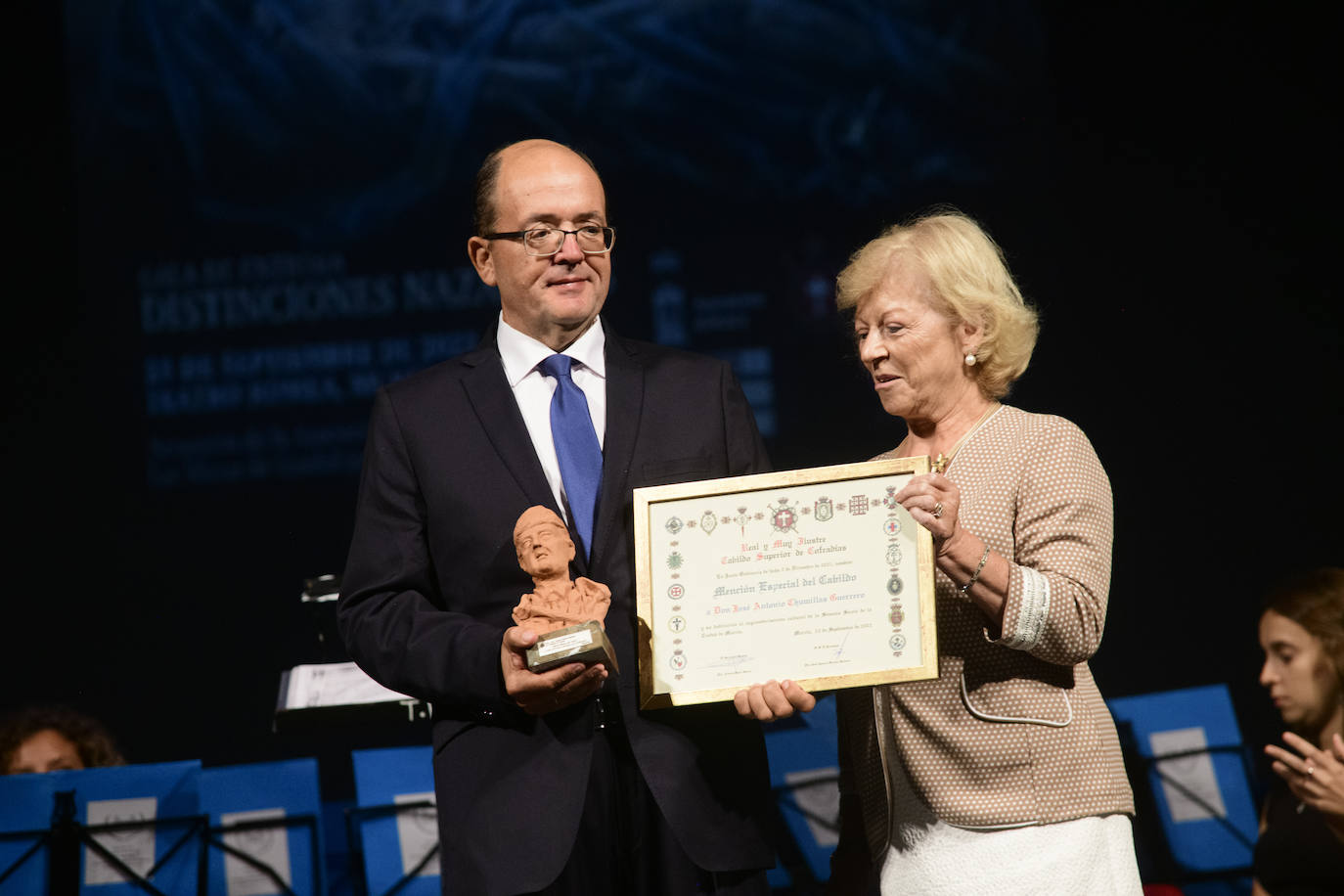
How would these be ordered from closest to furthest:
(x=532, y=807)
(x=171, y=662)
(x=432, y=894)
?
(x=532, y=807), (x=432, y=894), (x=171, y=662)

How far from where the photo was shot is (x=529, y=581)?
72.0 inches

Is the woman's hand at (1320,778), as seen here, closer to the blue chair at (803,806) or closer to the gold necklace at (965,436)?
the blue chair at (803,806)

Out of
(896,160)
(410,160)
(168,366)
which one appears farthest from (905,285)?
(168,366)

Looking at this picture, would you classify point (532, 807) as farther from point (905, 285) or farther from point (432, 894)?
point (432, 894)

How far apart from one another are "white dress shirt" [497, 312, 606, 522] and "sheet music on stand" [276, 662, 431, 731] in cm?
148

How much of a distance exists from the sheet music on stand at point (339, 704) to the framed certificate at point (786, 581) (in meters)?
1.57

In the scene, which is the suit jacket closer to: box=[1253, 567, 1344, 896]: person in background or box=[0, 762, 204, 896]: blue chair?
box=[0, 762, 204, 896]: blue chair

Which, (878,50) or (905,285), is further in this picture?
(878,50)

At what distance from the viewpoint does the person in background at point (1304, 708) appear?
321cm

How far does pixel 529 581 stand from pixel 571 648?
26 centimetres

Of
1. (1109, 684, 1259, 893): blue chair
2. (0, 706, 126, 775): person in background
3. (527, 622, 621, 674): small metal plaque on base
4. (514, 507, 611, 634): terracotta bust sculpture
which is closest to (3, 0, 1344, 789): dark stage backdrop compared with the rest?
(0, 706, 126, 775): person in background

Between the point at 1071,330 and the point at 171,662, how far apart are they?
3526mm

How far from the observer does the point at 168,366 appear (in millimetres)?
4496

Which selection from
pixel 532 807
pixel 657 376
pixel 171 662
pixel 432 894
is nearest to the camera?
pixel 532 807
